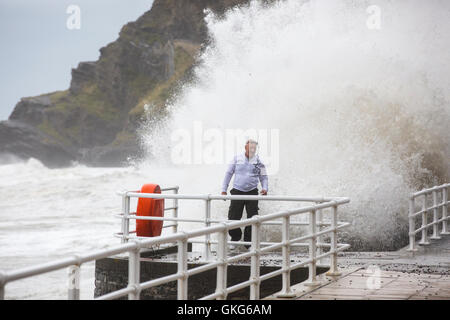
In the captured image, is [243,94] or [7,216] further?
[7,216]

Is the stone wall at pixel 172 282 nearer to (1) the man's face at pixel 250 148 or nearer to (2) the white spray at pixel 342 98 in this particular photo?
(1) the man's face at pixel 250 148

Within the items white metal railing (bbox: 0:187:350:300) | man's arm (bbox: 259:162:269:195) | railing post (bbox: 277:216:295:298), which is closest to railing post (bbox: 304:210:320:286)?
white metal railing (bbox: 0:187:350:300)

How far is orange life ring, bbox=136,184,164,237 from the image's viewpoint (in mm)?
11938

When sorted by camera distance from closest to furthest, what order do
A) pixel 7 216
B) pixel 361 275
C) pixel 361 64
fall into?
pixel 361 275 → pixel 361 64 → pixel 7 216

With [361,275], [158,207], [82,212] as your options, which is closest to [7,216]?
[82,212]

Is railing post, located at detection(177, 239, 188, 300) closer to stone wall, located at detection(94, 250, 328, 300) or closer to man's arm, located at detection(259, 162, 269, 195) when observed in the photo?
stone wall, located at detection(94, 250, 328, 300)

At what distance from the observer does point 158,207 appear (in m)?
12.0

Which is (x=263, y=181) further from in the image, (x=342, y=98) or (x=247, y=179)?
(x=342, y=98)

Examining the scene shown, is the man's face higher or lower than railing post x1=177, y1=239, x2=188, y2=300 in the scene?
higher

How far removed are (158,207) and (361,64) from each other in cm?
2028

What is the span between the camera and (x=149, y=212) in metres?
11.9

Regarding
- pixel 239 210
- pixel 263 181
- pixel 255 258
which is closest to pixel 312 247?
pixel 255 258
